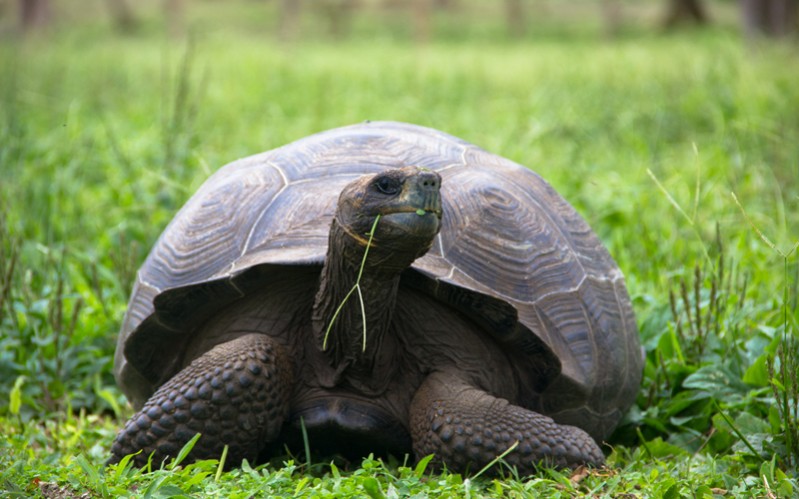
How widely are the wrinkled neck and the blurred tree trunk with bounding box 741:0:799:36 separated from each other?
35.5 ft

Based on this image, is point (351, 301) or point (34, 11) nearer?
point (351, 301)

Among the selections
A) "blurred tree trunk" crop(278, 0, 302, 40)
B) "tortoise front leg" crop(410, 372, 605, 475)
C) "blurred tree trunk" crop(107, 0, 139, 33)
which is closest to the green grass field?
"tortoise front leg" crop(410, 372, 605, 475)

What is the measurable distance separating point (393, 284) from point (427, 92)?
21.5 feet

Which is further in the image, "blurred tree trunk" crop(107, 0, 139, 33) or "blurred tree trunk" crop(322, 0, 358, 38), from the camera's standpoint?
"blurred tree trunk" crop(107, 0, 139, 33)

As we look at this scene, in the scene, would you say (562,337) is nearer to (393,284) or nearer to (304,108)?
(393,284)

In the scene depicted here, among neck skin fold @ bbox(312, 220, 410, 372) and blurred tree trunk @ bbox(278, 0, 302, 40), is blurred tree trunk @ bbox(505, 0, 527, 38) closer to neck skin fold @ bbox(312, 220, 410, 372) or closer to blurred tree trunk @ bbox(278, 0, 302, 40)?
blurred tree trunk @ bbox(278, 0, 302, 40)

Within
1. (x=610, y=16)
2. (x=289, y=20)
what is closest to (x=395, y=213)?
(x=289, y=20)

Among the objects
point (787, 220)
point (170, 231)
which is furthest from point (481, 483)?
point (787, 220)

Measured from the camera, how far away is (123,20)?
2475 cm

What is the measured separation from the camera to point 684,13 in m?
25.1

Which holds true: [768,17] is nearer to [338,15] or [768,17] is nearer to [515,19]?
[515,19]

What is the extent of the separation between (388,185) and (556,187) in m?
2.96

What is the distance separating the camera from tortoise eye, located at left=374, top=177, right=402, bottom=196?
6.83 feet

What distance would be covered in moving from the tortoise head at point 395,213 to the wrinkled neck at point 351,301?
0.08 feet
